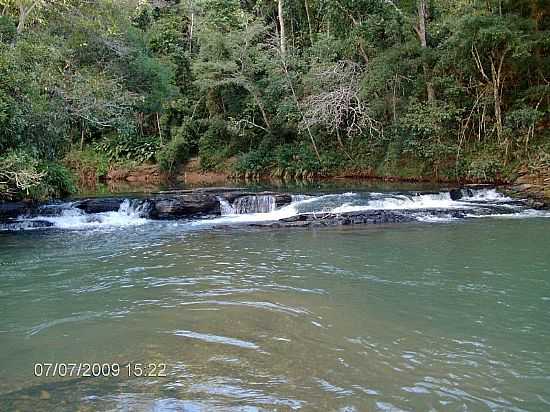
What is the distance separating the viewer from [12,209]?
46.4 feet

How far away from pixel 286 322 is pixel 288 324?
0.23 ft

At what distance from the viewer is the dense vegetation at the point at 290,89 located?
45.0 feet

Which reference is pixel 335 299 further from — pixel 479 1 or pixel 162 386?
pixel 479 1

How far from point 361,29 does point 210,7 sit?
11809 mm

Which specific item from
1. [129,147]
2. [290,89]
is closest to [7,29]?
[290,89]

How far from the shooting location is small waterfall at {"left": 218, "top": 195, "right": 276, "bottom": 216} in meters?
15.4

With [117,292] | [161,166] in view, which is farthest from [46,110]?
[161,166]

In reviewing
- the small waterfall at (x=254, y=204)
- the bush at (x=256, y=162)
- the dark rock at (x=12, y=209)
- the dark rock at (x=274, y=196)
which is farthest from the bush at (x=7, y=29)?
the bush at (x=256, y=162)

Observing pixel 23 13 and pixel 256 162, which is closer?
pixel 23 13

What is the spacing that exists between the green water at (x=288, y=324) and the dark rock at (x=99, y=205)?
15.1 ft

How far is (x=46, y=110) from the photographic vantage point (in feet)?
41.9

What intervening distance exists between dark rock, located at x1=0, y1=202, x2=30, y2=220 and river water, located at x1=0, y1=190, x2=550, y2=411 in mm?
3552

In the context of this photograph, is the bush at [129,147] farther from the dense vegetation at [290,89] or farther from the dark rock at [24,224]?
the dark rock at [24,224]
